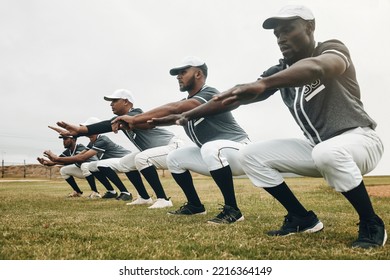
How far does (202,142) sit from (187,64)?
0.88m

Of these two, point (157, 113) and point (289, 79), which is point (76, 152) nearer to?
point (157, 113)

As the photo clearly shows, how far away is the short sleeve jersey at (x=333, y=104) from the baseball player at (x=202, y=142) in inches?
53.1

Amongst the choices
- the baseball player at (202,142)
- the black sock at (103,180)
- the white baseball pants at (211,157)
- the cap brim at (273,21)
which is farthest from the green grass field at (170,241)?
the black sock at (103,180)

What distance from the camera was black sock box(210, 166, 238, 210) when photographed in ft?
14.1

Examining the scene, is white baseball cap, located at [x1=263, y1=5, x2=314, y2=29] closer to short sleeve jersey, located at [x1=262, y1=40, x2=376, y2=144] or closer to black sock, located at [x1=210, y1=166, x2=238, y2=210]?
short sleeve jersey, located at [x1=262, y1=40, x2=376, y2=144]

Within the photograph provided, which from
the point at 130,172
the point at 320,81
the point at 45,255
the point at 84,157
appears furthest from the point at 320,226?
the point at 84,157

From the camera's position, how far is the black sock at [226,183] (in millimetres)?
4305

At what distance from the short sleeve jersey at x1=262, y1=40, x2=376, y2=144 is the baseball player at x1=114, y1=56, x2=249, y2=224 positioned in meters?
1.35

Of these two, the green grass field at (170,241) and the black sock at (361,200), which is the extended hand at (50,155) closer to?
the green grass field at (170,241)

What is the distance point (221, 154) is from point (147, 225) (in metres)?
1.01

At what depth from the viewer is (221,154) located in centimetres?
435

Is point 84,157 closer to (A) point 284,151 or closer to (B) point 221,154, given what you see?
(B) point 221,154

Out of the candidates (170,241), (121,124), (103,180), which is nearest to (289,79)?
(170,241)

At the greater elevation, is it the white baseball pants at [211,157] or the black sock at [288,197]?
the white baseball pants at [211,157]
